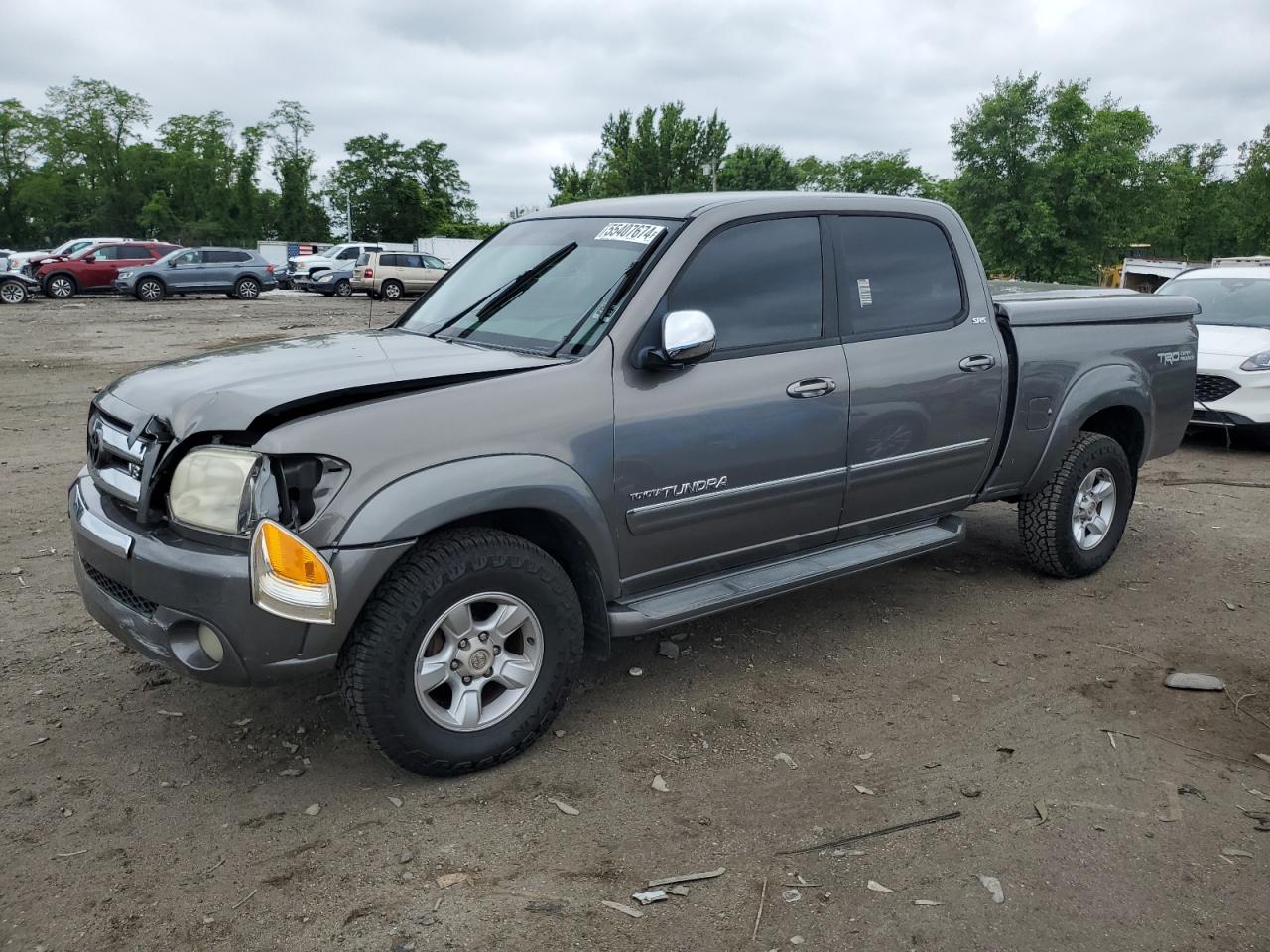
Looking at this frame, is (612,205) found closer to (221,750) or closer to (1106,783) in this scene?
(221,750)

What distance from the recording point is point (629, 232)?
400cm

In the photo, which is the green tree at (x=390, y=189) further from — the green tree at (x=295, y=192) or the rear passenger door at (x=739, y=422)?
the rear passenger door at (x=739, y=422)

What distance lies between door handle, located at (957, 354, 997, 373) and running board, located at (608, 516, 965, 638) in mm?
720

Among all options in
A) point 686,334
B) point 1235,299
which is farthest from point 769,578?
point 1235,299

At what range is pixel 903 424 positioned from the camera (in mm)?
4387

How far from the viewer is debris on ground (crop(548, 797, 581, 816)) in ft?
10.5

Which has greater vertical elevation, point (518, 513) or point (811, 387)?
point (811, 387)

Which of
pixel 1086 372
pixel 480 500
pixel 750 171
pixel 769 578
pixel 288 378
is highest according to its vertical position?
pixel 750 171

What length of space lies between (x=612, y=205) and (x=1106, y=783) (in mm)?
2905

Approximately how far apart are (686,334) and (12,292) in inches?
1097

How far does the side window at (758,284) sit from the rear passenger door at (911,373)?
0.58 ft

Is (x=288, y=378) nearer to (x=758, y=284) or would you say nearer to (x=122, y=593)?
(x=122, y=593)

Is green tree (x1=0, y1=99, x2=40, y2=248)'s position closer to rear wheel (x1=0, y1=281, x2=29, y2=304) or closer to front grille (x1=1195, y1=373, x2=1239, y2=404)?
rear wheel (x1=0, y1=281, x2=29, y2=304)

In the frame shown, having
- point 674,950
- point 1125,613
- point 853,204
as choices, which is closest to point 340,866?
point 674,950
